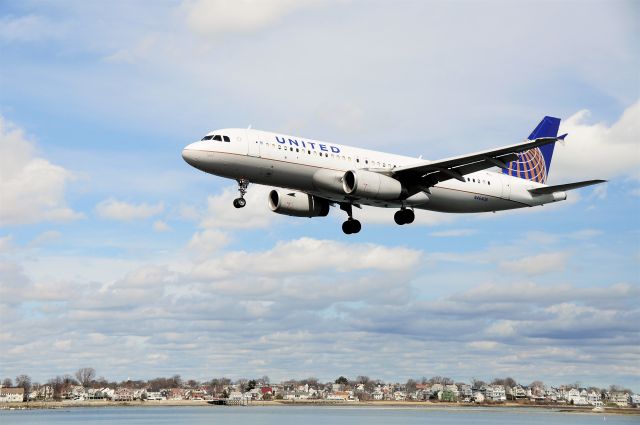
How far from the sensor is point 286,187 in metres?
50.8

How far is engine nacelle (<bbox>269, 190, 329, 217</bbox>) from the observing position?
185ft

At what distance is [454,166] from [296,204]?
1094 cm

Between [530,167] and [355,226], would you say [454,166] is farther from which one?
[530,167]

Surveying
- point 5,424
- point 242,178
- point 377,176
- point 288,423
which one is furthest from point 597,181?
point 5,424

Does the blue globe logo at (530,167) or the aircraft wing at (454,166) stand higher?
the blue globe logo at (530,167)

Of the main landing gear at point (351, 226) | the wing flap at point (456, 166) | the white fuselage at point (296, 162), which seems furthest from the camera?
the main landing gear at point (351, 226)

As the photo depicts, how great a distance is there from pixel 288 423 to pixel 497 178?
14417 centimetres

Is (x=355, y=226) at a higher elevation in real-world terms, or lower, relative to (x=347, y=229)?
higher

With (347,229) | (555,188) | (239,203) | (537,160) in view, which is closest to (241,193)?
(239,203)

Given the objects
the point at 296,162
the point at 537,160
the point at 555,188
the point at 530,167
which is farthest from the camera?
the point at 537,160

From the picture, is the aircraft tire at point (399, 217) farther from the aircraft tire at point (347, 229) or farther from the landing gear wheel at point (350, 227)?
the aircraft tire at point (347, 229)

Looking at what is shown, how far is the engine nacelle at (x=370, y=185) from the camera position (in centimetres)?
5069

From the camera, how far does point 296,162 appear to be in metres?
50.0

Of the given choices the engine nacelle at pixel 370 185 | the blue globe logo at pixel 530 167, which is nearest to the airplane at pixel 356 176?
the engine nacelle at pixel 370 185
